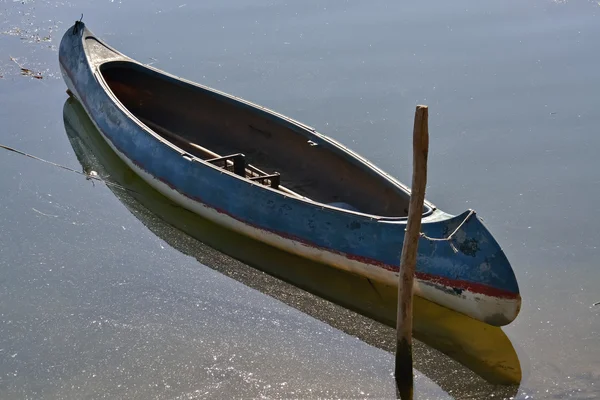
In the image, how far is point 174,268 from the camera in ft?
30.8

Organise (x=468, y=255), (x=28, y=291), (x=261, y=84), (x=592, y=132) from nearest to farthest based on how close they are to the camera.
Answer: (x=468, y=255), (x=28, y=291), (x=592, y=132), (x=261, y=84)

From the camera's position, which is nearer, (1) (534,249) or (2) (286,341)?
(2) (286,341)

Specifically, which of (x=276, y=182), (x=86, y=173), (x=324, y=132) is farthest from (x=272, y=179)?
(x=86, y=173)

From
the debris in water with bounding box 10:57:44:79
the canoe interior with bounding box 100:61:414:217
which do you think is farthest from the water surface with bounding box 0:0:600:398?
the canoe interior with bounding box 100:61:414:217

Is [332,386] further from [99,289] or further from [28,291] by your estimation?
[28,291]

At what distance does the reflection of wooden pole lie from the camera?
6.72 m

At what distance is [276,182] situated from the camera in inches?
391

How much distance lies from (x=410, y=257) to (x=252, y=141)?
4.79 metres

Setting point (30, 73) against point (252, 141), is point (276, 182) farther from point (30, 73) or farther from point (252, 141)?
point (30, 73)

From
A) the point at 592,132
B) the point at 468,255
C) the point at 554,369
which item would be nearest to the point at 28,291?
the point at 468,255

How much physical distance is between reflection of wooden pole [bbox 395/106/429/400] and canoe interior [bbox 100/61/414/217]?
2143mm

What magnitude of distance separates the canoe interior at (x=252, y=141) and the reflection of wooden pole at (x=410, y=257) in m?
2.14

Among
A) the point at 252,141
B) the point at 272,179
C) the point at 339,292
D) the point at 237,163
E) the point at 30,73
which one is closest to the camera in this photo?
the point at 339,292

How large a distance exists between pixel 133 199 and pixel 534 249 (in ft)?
15.4
